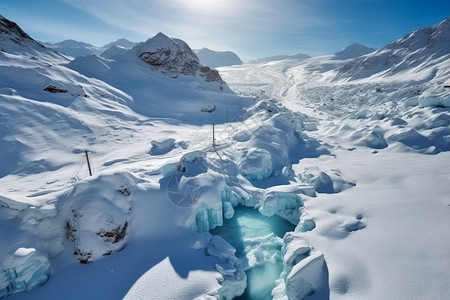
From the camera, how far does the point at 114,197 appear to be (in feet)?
40.5

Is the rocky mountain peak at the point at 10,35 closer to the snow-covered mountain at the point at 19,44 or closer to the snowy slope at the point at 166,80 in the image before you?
the snow-covered mountain at the point at 19,44

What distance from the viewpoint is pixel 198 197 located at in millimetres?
13961

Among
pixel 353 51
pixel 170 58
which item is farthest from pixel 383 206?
pixel 353 51

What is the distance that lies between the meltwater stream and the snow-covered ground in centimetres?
17

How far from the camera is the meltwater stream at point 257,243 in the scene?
11203 mm

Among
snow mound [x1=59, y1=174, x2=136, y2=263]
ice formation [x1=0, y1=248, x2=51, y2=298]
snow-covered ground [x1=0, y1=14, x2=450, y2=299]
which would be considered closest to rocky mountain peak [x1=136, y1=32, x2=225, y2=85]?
snow-covered ground [x1=0, y1=14, x2=450, y2=299]

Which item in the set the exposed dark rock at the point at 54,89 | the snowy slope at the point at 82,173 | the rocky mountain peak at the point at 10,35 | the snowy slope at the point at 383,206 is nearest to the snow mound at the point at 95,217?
the snowy slope at the point at 82,173

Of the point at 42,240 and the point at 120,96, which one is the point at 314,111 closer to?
the point at 120,96

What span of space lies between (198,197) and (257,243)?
408 centimetres

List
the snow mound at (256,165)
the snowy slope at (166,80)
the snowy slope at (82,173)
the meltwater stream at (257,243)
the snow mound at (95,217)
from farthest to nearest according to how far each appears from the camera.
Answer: the snowy slope at (166,80) → the snow mound at (256,165) → the meltwater stream at (257,243) → the snow mound at (95,217) → the snowy slope at (82,173)

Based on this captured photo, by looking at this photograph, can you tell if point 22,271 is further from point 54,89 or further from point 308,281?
point 54,89

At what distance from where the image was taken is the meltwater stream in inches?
441

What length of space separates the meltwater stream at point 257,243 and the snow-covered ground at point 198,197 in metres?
0.17

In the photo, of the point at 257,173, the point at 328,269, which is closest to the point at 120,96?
the point at 257,173
